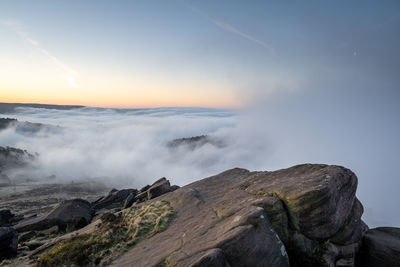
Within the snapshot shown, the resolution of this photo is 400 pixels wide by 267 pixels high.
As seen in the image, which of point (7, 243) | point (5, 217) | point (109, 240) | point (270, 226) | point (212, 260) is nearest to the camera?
point (212, 260)

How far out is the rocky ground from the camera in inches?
391

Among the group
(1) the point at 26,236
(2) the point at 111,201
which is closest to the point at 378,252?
(1) the point at 26,236

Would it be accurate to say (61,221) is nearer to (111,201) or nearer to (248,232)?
(111,201)

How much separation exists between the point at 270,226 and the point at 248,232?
4.31 ft

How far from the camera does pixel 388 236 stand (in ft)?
55.6

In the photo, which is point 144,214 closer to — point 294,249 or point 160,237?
point 160,237

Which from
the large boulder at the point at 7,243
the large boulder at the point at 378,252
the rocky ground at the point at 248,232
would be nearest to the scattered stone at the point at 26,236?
the large boulder at the point at 7,243

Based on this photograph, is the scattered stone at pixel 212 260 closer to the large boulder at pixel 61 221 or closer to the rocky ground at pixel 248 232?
the rocky ground at pixel 248 232

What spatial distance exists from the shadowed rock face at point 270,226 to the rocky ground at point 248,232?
38 mm

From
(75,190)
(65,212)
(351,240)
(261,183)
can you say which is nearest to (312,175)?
(261,183)

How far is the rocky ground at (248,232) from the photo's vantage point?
32.6 ft

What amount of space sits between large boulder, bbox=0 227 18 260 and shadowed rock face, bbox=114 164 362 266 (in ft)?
39.4

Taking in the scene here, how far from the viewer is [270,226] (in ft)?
35.1

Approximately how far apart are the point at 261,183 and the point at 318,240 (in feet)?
14.6
